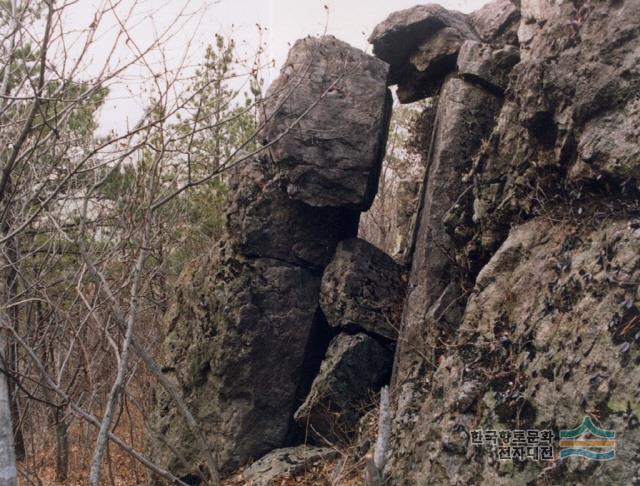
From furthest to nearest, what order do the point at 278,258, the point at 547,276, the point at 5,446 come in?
the point at 278,258 → the point at 547,276 → the point at 5,446

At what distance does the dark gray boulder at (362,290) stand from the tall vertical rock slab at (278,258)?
0.97 feet

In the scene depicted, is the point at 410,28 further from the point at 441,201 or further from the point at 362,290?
the point at 362,290

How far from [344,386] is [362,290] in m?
1.23

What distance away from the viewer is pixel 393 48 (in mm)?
9281

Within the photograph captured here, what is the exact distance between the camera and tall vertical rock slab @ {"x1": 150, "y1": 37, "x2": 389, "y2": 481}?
8.52 metres

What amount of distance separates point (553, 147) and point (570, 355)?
6.60 ft

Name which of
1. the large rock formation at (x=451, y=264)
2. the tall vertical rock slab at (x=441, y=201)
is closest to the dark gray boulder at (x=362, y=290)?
the large rock formation at (x=451, y=264)

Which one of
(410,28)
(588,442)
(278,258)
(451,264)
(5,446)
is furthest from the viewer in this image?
(410,28)

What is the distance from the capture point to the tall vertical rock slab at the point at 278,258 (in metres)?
8.52

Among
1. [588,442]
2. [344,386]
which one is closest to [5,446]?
[588,442]

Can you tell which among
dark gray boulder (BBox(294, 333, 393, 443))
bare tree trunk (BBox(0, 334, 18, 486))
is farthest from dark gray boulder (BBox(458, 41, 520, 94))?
bare tree trunk (BBox(0, 334, 18, 486))

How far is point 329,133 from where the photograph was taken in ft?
28.2

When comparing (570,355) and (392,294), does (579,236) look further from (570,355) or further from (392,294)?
(392,294)

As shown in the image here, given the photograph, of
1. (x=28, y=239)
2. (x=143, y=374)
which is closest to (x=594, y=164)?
(x=143, y=374)
